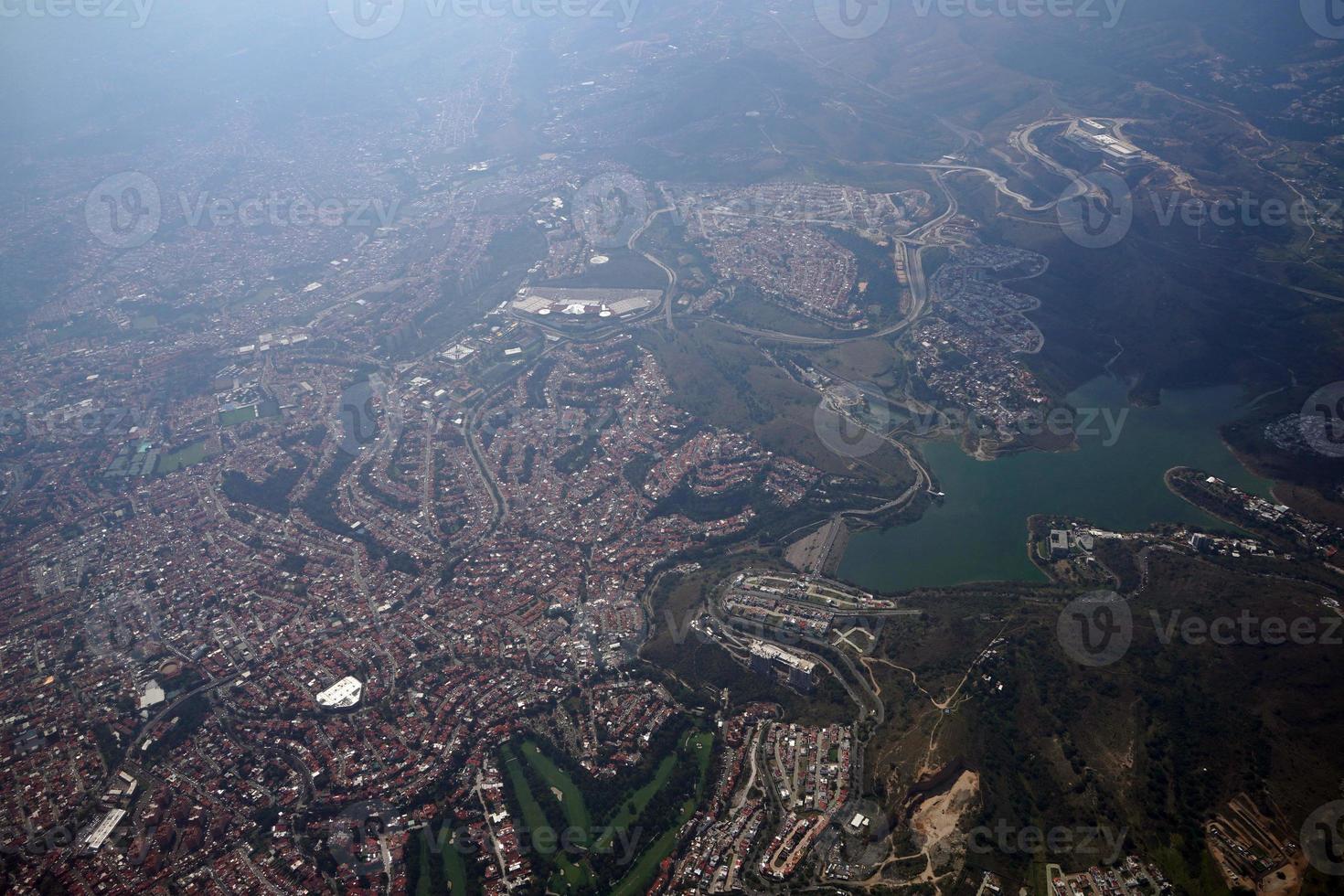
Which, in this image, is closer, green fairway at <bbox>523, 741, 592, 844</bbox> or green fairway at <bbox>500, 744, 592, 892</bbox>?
green fairway at <bbox>500, 744, 592, 892</bbox>

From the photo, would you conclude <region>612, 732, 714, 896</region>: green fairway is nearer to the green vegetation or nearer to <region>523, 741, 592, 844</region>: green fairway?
<region>523, 741, 592, 844</region>: green fairway

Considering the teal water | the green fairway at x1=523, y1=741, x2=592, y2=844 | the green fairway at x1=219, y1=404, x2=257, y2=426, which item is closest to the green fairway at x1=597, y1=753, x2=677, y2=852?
the green fairway at x1=523, y1=741, x2=592, y2=844

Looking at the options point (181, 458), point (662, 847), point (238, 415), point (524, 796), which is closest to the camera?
point (662, 847)

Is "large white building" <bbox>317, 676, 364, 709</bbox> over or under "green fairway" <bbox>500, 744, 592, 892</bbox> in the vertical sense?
over

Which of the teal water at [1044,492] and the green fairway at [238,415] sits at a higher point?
the green fairway at [238,415]

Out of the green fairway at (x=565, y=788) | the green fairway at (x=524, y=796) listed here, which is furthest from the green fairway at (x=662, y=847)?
the green fairway at (x=524, y=796)

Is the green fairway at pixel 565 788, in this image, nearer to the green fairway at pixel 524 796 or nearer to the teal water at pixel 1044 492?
the green fairway at pixel 524 796

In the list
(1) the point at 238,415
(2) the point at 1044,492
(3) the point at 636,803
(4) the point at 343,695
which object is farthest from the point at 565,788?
(1) the point at 238,415

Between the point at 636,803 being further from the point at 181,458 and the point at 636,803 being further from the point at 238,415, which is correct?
the point at 238,415

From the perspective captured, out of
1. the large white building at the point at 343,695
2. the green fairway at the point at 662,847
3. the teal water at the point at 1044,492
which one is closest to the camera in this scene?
the green fairway at the point at 662,847
